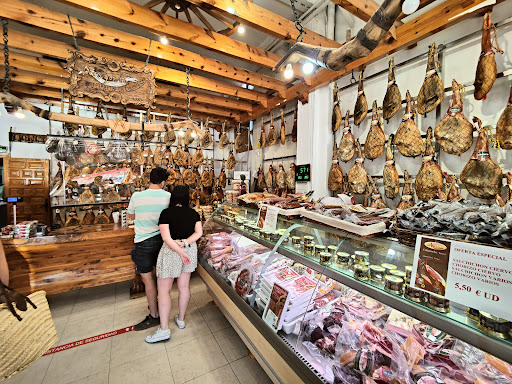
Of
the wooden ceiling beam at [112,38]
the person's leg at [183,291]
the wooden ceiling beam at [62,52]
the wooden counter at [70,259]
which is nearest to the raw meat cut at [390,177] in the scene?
the person's leg at [183,291]

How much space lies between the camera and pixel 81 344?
2.75 m

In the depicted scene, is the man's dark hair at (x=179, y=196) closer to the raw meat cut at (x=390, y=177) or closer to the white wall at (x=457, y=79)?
the raw meat cut at (x=390, y=177)

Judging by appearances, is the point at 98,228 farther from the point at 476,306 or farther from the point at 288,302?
the point at 476,306

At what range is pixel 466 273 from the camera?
3.02ft

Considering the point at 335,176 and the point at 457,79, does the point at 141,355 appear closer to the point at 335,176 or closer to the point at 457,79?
the point at 335,176

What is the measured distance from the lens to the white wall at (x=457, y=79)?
2.49m

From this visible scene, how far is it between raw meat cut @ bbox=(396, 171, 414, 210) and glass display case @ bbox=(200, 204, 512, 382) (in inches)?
63.5

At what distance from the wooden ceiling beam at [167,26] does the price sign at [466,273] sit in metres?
4.03

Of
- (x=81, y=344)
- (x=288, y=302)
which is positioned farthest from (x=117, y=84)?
(x=288, y=302)

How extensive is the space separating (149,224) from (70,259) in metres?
1.79

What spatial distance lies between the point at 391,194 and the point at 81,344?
446 cm

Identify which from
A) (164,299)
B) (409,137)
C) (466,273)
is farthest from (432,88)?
(164,299)

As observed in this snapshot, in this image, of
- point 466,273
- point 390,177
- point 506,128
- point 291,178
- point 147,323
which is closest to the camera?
point 466,273

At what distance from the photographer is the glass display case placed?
98cm
